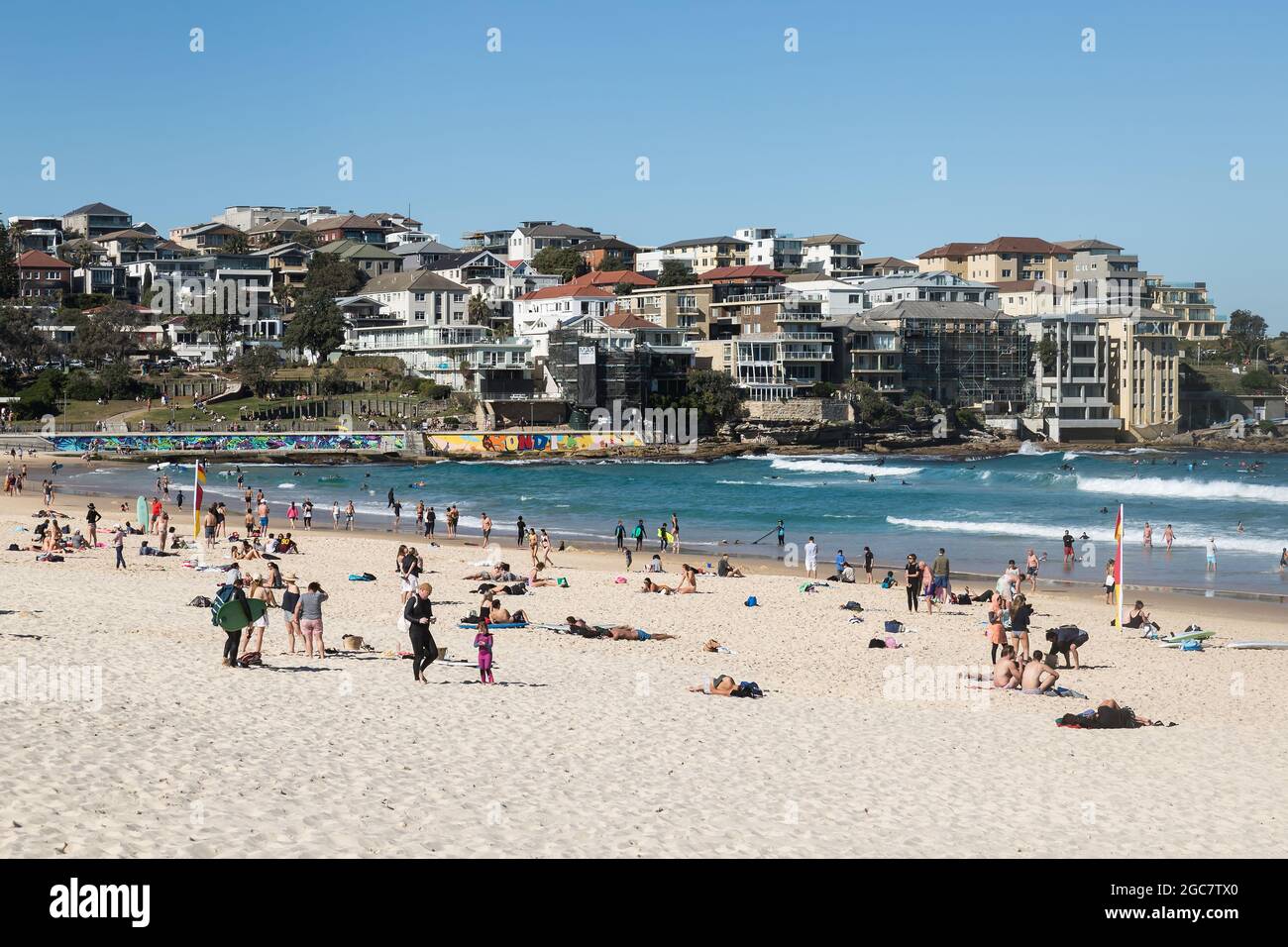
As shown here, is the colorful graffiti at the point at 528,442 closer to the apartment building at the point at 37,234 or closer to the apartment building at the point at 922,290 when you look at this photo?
the apartment building at the point at 922,290

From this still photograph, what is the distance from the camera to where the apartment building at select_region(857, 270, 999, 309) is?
386ft

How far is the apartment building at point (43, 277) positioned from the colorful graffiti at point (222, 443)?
41639 millimetres

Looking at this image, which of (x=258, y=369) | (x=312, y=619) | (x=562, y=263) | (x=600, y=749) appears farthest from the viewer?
(x=562, y=263)

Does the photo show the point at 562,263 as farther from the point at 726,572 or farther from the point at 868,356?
the point at 726,572

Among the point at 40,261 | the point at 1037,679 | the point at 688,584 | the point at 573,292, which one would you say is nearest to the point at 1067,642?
the point at 1037,679

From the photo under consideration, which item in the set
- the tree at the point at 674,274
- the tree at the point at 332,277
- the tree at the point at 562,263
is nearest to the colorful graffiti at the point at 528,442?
the tree at the point at 674,274

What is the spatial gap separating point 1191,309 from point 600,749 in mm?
171663

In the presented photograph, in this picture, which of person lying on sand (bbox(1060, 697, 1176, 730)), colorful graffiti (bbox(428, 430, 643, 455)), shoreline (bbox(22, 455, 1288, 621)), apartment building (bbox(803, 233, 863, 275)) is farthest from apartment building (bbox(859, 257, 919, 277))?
person lying on sand (bbox(1060, 697, 1176, 730))

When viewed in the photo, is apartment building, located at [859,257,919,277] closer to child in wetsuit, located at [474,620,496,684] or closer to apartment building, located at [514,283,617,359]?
apartment building, located at [514,283,617,359]

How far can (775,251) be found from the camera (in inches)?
5522

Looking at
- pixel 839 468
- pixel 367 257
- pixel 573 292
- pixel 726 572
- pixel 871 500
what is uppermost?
pixel 367 257

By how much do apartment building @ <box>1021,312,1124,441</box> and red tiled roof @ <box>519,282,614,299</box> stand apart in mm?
35817

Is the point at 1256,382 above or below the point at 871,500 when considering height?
above

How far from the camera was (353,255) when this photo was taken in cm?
12562
